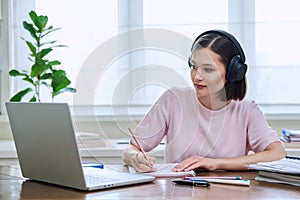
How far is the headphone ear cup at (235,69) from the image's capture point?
1864 mm

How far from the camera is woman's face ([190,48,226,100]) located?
181cm

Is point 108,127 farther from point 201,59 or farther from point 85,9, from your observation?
point 201,59

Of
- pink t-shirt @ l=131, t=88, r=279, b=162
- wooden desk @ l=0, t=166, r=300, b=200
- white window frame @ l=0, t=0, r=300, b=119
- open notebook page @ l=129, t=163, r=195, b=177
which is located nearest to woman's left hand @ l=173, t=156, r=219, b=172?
open notebook page @ l=129, t=163, r=195, b=177

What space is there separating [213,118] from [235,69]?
0.81 ft

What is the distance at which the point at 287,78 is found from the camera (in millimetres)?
3076

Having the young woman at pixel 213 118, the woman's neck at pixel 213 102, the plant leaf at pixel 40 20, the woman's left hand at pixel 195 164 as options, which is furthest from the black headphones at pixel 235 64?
the plant leaf at pixel 40 20

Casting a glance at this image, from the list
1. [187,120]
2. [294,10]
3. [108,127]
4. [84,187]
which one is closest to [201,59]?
[187,120]

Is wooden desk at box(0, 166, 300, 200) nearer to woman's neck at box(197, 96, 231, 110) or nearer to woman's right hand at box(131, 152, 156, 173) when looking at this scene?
woman's right hand at box(131, 152, 156, 173)

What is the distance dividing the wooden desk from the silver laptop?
27mm

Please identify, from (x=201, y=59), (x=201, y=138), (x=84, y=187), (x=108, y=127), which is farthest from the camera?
(x=108, y=127)

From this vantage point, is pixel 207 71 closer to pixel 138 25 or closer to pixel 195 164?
pixel 195 164

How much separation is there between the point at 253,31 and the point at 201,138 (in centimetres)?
128

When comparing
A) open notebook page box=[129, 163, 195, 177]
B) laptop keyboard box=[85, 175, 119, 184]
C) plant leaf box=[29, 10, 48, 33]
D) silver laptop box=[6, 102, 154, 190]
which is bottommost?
open notebook page box=[129, 163, 195, 177]

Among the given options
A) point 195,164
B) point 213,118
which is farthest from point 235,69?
point 195,164
